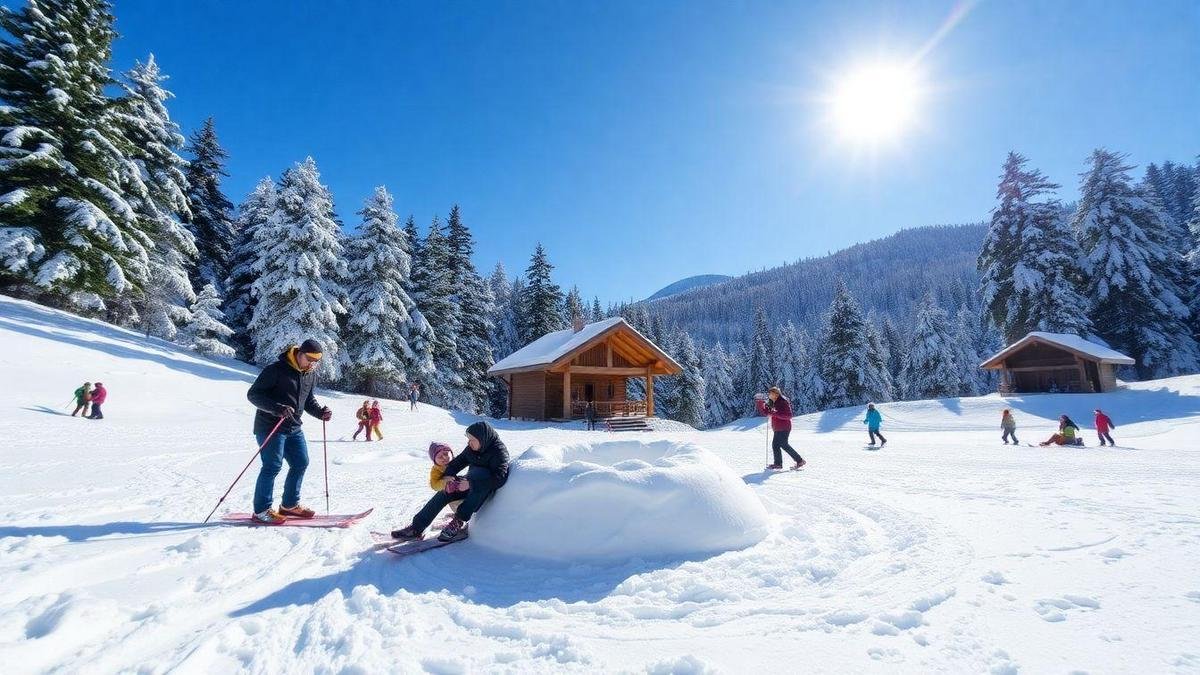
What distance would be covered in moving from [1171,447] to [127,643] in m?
20.2

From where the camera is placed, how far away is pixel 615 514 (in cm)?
412

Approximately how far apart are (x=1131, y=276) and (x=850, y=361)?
14.7 m

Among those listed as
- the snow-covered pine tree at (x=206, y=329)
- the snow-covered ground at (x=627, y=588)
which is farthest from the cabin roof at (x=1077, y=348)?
the snow-covered pine tree at (x=206, y=329)

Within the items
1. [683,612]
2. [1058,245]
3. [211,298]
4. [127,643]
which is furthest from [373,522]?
[1058,245]

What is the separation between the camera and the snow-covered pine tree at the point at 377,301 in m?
24.6

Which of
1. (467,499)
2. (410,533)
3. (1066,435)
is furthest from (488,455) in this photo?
(1066,435)

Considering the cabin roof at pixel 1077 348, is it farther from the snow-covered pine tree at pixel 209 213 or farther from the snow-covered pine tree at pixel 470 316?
the snow-covered pine tree at pixel 209 213

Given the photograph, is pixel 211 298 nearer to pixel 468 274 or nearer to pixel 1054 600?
pixel 468 274

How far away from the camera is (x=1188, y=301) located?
28312 mm

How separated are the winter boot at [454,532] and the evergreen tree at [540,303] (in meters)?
32.9

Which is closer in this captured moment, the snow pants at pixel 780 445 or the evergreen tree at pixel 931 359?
the snow pants at pixel 780 445

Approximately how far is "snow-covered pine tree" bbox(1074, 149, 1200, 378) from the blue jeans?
1464 inches

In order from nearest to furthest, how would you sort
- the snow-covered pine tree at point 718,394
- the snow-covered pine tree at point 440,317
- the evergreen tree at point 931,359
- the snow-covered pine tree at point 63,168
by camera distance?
the snow-covered pine tree at point 63,168, the snow-covered pine tree at point 440,317, the evergreen tree at point 931,359, the snow-covered pine tree at point 718,394

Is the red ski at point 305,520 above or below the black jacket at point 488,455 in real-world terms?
below
